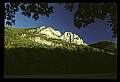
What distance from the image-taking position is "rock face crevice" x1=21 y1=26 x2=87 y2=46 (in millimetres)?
6397

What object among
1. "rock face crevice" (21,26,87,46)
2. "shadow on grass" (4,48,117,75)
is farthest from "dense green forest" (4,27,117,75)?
"rock face crevice" (21,26,87,46)

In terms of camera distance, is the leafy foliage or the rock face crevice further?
the leafy foliage

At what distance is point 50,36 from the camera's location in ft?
21.2

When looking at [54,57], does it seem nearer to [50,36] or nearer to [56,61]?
[56,61]

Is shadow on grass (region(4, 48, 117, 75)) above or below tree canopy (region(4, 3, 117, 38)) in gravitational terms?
below

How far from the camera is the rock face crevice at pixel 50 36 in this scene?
21.0 ft

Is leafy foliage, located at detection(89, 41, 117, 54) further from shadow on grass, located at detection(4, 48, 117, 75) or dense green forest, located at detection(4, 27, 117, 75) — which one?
shadow on grass, located at detection(4, 48, 117, 75)

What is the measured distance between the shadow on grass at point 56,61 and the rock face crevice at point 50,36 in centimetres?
30

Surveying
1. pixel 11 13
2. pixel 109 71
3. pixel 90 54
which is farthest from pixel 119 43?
pixel 11 13

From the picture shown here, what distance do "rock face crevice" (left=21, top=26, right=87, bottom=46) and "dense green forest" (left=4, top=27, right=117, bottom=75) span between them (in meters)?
0.15

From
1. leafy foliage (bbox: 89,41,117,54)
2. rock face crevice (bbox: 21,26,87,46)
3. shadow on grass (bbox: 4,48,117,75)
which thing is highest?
rock face crevice (bbox: 21,26,87,46)

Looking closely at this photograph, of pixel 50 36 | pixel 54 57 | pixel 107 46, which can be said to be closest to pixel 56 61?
pixel 54 57

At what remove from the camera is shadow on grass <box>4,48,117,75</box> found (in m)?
6.34

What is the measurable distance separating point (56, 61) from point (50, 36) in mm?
705
